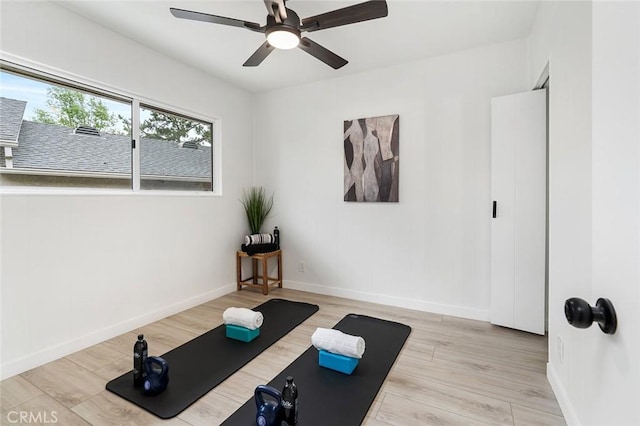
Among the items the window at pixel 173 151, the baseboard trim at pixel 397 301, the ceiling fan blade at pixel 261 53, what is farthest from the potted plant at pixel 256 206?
the ceiling fan blade at pixel 261 53

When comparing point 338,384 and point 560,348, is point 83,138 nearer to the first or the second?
point 338,384

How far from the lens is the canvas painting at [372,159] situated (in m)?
3.19

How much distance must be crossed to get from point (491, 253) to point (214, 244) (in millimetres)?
2980

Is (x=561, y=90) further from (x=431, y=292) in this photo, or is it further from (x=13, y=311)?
(x=13, y=311)

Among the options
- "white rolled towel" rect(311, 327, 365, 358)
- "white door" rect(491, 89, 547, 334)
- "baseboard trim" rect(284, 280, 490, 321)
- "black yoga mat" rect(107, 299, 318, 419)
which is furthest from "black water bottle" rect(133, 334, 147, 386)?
"white door" rect(491, 89, 547, 334)

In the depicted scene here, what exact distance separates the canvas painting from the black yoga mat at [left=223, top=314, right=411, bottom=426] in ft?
4.88

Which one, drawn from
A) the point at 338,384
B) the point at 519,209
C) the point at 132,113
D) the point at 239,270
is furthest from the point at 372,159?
the point at 132,113

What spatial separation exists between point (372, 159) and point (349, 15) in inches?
66.6

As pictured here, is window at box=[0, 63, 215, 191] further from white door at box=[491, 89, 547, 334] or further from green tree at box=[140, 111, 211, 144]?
white door at box=[491, 89, 547, 334]

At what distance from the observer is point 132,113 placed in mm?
2750

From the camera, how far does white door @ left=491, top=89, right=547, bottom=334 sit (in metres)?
2.40

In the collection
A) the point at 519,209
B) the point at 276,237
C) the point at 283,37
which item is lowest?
the point at 276,237

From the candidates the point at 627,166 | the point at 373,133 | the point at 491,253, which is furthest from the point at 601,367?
the point at 373,133

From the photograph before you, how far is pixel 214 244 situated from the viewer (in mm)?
3523
